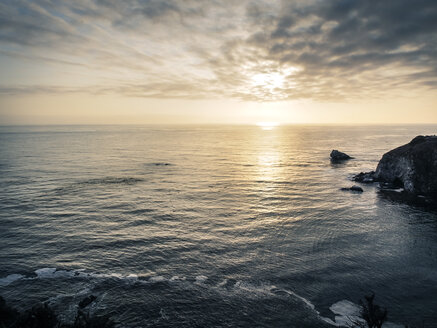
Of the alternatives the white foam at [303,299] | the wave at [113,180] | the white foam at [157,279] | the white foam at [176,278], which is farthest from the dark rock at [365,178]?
the white foam at [157,279]

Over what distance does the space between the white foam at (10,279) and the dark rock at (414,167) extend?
7335 centimetres

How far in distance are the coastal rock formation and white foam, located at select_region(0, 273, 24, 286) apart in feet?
241

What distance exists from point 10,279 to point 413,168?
248ft

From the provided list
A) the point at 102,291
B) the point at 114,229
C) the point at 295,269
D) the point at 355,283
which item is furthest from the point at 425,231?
the point at 114,229

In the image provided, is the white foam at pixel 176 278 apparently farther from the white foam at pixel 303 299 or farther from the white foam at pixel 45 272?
the white foam at pixel 45 272

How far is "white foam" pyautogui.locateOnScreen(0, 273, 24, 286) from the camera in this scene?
24730mm

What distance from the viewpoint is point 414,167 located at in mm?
57969

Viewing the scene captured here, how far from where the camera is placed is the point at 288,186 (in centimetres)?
6481

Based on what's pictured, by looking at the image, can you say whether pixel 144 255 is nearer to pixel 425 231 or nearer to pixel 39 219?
pixel 39 219

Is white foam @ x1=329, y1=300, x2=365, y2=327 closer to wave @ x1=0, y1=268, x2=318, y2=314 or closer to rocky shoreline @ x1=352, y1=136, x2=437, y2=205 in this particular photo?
wave @ x1=0, y1=268, x2=318, y2=314

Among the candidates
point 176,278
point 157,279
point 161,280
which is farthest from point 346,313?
point 157,279

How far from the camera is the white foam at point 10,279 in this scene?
24.7m

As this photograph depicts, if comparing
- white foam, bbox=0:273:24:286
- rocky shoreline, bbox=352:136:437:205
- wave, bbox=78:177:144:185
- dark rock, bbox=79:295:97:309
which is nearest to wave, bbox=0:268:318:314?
white foam, bbox=0:273:24:286

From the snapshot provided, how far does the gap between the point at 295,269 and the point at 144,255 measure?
18.0 meters
